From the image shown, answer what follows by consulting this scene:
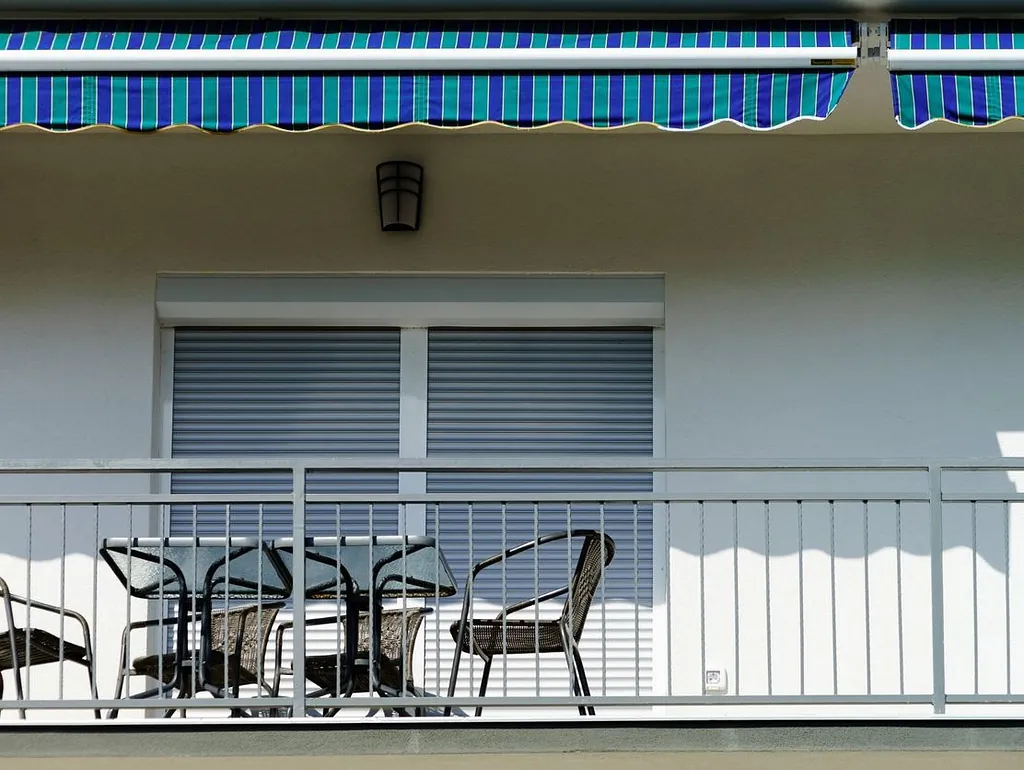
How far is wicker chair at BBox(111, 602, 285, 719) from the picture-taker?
5.88 meters

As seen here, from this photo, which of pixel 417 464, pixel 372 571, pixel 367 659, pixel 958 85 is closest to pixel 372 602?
pixel 372 571

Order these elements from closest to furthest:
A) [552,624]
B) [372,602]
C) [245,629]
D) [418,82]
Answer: [372,602] < [418,82] < [552,624] < [245,629]

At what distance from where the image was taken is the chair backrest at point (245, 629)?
21.1 feet

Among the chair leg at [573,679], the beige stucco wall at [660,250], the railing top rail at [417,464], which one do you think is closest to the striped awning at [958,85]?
the railing top rail at [417,464]

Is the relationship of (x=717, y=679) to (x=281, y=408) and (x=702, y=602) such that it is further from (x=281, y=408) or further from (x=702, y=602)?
(x=281, y=408)

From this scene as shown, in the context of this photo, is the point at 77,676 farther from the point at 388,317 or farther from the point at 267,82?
Answer: the point at 267,82

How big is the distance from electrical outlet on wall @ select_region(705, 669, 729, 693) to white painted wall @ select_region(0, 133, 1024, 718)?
0.34m

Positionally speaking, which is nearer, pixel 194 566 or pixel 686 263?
pixel 194 566

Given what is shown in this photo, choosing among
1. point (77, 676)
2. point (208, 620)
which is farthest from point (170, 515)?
point (208, 620)

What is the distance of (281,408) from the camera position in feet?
27.3

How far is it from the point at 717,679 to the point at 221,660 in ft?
8.79

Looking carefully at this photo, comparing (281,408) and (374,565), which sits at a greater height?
(281,408)

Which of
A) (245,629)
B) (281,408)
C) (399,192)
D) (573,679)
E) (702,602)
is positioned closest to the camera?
(702,602)

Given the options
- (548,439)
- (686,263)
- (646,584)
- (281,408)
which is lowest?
(646,584)
